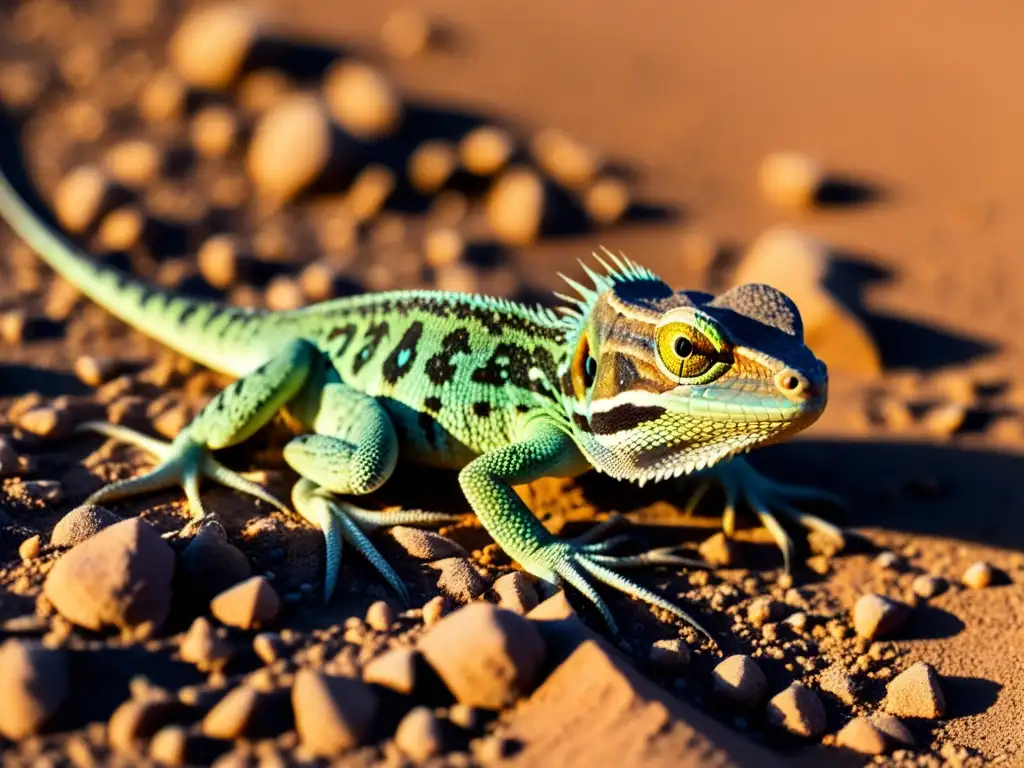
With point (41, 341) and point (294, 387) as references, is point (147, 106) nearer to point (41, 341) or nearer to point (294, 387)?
point (41, 341)

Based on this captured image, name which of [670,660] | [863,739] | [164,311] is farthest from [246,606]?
[164,311]

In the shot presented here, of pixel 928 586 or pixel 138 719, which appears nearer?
pixel 138 719

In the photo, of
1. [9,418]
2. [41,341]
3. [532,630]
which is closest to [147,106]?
[41,341]

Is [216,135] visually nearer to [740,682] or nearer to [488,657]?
[488,657]

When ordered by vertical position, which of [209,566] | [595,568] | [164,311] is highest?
[164,311]

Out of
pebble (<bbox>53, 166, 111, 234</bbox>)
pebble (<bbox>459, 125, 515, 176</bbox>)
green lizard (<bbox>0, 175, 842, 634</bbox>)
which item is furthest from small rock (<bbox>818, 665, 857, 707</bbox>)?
pebble (<bbox>53, 166, 111, 234</bbox>)

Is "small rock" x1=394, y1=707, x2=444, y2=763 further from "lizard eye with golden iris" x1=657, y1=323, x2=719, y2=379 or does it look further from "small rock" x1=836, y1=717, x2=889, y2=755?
"lizard eye with golden iris" x1=657, y1=323, x2=719, y2=379

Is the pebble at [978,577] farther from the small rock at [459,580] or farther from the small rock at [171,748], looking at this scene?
the small rock at [171,748]
